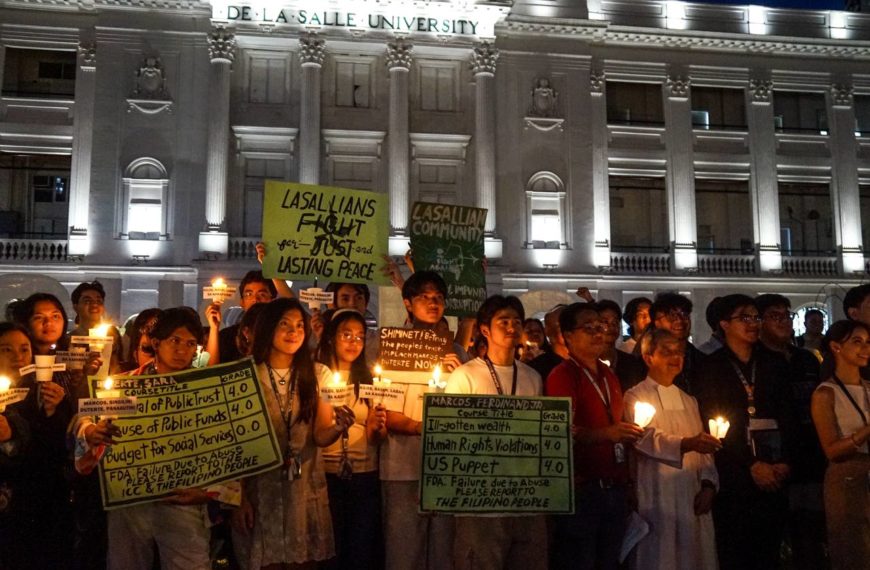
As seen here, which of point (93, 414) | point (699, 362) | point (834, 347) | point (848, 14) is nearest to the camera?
point (93, 414)

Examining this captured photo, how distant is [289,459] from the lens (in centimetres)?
438

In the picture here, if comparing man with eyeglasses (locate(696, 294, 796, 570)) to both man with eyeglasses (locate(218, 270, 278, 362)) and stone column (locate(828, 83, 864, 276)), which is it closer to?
man with eyeglasses (locate(218, 270, 278, 362))

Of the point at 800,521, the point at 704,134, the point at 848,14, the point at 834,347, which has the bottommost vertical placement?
the point at 800,521

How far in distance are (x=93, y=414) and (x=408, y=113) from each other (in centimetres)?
1887

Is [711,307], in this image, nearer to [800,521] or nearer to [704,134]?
[800,521]

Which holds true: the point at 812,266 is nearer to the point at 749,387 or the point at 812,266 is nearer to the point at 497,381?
the point at 749,387

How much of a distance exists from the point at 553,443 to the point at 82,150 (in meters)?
19.3

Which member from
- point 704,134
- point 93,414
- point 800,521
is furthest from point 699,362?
point 704,134

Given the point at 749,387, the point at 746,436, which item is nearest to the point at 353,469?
the point at 746,436

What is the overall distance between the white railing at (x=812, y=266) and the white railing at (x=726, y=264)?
4.05ft

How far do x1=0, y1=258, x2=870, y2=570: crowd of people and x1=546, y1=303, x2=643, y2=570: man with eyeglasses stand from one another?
12 mm

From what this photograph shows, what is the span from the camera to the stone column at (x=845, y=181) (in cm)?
2389

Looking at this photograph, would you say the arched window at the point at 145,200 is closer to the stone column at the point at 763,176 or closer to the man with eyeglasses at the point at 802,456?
the stone column at the point at 763,176

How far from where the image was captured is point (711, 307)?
5.78m
